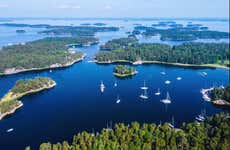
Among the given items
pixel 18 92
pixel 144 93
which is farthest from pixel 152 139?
pixel 18 92

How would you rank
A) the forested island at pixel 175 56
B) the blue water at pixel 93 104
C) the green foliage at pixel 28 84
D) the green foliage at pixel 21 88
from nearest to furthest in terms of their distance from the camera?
the blue water at pixel 93 104 < the green foliage at pixel 21 88 < the green foliage at pixel 28 84 < the forested island at pixel 175 56

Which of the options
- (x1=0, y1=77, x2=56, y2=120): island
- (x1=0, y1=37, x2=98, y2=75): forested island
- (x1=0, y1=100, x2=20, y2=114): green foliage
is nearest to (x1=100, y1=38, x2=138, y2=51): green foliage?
(x1=0, y1=37, x2=98, y2=75): forested island

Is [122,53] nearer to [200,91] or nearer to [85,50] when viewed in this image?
[85,50]

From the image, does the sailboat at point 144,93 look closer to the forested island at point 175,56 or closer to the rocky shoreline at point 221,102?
the rocky shoreline at point 221,102

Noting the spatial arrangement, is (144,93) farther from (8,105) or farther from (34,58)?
(34,58)

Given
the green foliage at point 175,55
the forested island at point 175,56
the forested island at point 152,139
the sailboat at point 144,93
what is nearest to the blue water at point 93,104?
the sailboat at point 144,93

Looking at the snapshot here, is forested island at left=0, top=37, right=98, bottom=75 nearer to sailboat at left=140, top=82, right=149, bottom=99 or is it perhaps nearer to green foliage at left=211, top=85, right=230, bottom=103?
sailboat at left=140, top=82, right=149, bottom=99
